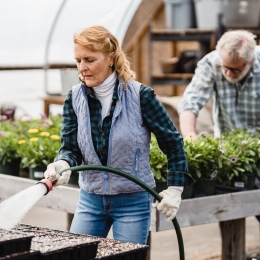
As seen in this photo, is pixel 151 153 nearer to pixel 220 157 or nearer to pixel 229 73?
pixel 220 157

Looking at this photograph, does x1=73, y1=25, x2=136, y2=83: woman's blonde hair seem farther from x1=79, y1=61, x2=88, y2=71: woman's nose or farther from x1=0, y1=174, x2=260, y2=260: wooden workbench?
x1=0, y1=174, x2=260, y2=260: wooden workbench

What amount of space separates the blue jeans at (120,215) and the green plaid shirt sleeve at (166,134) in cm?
17

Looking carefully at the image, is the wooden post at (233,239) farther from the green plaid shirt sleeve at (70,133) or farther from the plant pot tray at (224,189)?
the green plaid shirt sleeve at (70,133)

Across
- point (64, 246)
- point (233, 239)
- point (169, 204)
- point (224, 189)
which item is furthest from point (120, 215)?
point (233, 239)

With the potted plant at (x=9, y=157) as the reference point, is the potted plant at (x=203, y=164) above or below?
above

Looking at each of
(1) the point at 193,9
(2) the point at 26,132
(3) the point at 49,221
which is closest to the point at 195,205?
(2) the point at 26,132

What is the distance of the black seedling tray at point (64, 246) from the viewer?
2.66m

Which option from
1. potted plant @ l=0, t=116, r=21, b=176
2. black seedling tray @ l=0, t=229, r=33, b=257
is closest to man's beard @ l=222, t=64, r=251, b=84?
potted plant @ l=0, t=116, r=21, b=176

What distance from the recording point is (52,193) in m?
4.95

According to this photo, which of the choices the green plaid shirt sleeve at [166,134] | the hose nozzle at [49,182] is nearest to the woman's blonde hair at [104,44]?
the green plaid shirt sleeve at [166,134]

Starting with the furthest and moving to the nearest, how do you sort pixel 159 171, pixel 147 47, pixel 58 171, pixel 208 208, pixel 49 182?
pixel 147 47, pixel 208 208, pixel 159 171, pixel 58 171, pixel 49 182

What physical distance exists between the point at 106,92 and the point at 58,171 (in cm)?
40

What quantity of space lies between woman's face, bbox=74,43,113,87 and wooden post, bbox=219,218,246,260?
6.84 feet

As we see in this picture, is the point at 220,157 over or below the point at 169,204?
below
